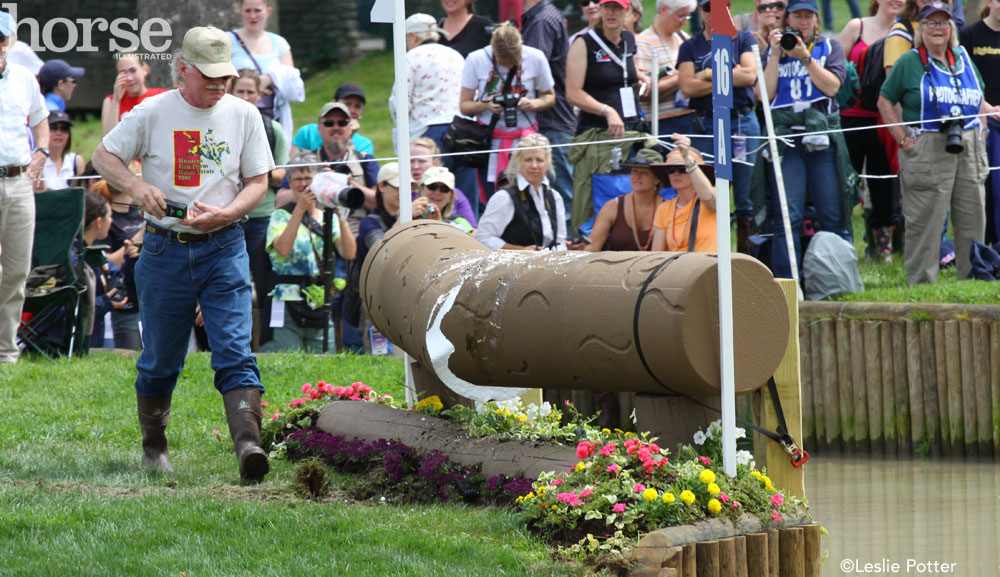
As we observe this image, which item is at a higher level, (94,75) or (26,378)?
(94,75)

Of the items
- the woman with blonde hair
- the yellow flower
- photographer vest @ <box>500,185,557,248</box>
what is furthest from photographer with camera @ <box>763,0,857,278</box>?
the yellow flower

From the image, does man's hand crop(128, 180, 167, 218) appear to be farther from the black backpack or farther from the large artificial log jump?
the black backpack

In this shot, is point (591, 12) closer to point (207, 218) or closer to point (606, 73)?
point (606, 73)

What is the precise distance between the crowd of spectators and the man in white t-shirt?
3.26 m

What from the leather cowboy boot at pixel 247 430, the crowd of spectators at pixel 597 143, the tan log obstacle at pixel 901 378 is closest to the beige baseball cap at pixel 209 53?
the leather cowboy boot at pixel 247 430

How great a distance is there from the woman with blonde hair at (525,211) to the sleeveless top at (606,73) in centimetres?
99

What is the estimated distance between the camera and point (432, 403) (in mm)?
6883

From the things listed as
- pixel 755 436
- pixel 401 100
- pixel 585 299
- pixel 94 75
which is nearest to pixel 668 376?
pixel 585 299

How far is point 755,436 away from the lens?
6.57 m

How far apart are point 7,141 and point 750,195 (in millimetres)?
5623

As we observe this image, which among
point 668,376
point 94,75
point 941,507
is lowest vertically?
point 941,507

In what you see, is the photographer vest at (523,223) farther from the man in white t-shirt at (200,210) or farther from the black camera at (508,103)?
the man in white t-shirt at (200,210)

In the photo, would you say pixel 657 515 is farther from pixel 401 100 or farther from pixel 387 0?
pixel 387 0

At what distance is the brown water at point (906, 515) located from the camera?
6.70 meters
